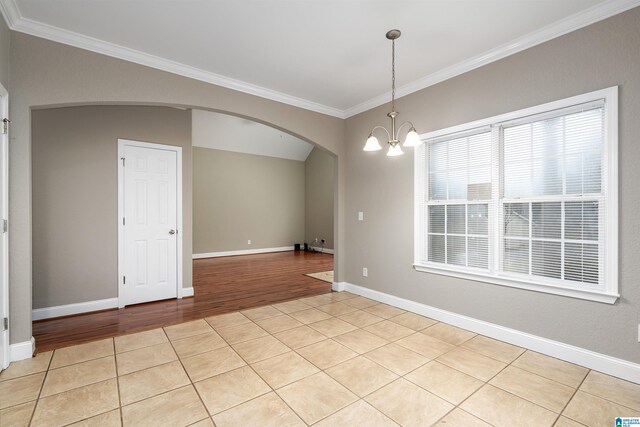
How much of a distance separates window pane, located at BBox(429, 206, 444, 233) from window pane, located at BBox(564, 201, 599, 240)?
1.18 m

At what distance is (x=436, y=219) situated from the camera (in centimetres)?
358

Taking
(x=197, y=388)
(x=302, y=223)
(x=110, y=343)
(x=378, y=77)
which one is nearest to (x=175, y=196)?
(x=110, y=343)

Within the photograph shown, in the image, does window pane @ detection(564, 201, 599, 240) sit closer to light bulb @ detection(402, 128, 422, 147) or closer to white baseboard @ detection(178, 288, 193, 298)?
light bulb @ detection(402, 128, 422, 147)

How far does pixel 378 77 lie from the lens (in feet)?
11.8

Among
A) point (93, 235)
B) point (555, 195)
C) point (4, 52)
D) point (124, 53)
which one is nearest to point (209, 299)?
point (93, 235)

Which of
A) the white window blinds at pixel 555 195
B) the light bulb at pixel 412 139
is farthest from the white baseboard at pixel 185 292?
the white window blinds at pixel 555 195

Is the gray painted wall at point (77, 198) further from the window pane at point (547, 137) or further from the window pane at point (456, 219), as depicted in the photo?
the window pane at point (547, 137)

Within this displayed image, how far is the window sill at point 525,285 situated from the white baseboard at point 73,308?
4025mm

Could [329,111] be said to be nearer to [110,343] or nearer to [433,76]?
[433,76]

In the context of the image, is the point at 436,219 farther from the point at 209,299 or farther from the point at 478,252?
the point at 209,299

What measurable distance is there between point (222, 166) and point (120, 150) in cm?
472

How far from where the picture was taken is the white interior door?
2.32 metres

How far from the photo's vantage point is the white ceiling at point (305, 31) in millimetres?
2344

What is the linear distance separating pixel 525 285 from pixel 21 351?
454cm
